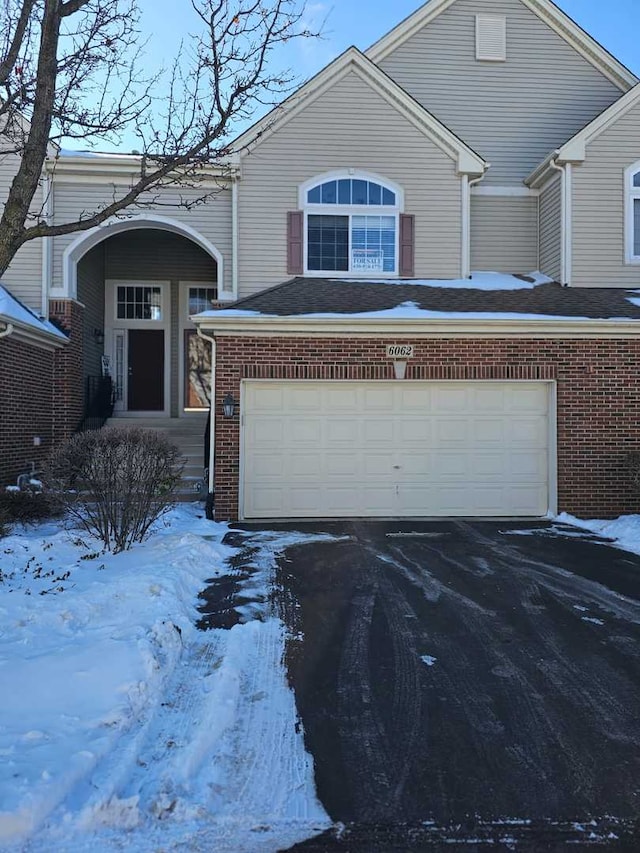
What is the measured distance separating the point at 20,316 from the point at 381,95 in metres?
8.10

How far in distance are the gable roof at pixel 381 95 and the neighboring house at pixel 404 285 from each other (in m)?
0.04

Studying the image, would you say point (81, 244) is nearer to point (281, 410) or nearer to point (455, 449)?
point (281, 410)

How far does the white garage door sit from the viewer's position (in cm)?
1030

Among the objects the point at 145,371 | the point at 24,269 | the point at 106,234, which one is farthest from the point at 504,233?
the point at 24,269

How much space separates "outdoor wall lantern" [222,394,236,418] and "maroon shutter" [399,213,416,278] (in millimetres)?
4710

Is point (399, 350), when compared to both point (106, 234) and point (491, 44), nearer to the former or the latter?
point (106, 234)

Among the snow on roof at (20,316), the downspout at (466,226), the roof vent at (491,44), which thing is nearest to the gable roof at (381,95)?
the downspout at (466,226)

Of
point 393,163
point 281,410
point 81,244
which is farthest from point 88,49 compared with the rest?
point 393,163

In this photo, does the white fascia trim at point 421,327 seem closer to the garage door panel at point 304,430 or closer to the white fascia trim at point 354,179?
the garage door panel at point 304,430

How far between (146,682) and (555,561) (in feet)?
17.5

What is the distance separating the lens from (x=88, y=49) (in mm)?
6652

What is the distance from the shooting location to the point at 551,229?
1323 cm

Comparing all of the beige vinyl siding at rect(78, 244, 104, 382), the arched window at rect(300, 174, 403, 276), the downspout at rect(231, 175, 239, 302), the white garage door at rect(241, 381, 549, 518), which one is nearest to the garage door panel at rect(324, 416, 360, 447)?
the white garage door at rect(241, 381, 549, 518)

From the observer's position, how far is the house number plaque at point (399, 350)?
10258mm
